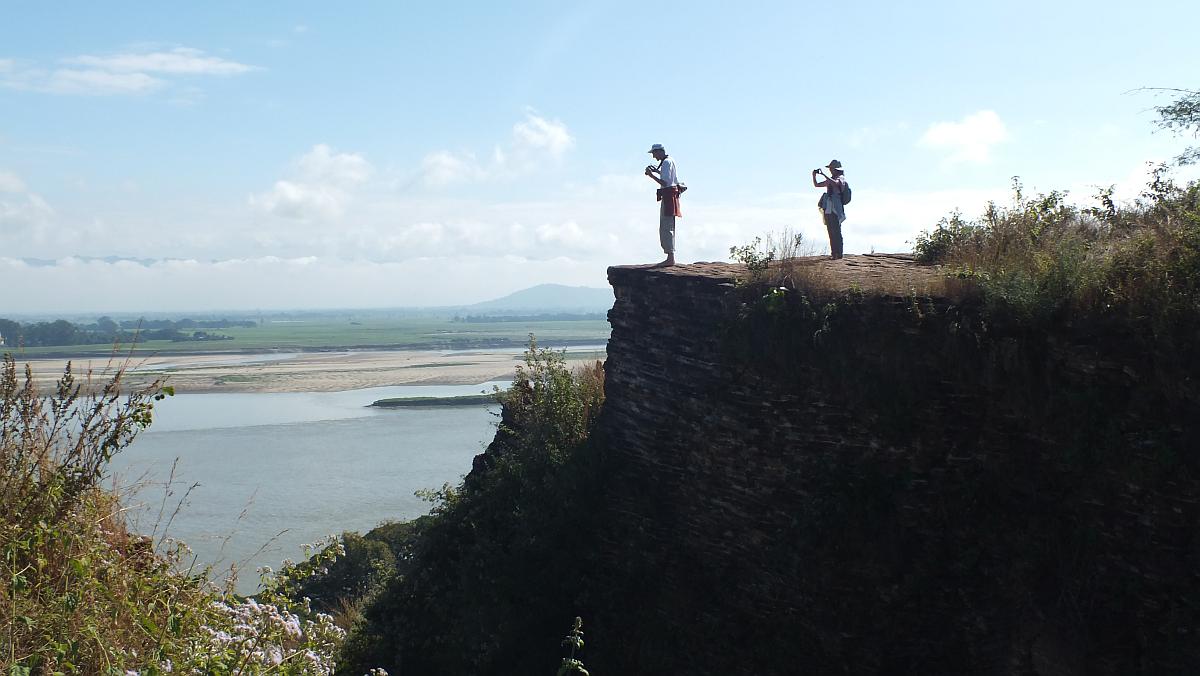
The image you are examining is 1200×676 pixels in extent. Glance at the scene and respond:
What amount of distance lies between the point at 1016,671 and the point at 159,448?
104ft

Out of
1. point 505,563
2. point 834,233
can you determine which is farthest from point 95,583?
point 834,233

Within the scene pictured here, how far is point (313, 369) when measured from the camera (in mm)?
64250

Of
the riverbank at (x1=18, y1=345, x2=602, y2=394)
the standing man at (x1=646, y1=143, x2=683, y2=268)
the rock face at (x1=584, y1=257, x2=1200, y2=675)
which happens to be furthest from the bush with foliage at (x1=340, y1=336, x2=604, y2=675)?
the riverbank at (x1=18, y1=345, x2=602, y2=394)

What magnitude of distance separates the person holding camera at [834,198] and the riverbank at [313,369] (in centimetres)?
3207

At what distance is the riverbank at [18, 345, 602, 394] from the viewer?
51.7m

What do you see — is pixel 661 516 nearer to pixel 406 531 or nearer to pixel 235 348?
pixel 406 531

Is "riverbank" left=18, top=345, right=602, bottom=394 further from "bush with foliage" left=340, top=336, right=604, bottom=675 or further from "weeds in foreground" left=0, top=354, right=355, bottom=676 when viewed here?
"weeds in foreground" left=0, top=354, right=355, bottom=676

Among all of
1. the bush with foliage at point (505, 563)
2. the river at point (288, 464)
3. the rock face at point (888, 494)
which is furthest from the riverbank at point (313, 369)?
the rock face at point (888, 494)

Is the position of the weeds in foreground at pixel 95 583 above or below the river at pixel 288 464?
above

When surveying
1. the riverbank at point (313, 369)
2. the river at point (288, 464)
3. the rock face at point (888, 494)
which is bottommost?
the river at point (288, 464)

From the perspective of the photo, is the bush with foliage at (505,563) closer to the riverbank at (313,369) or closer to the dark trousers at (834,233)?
the dark trousers at (834,233)

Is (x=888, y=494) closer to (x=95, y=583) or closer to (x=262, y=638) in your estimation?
(x=262, y=638)

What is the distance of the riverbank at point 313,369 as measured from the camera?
5172 centimetres

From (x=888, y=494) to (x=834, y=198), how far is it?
17.2 feet
